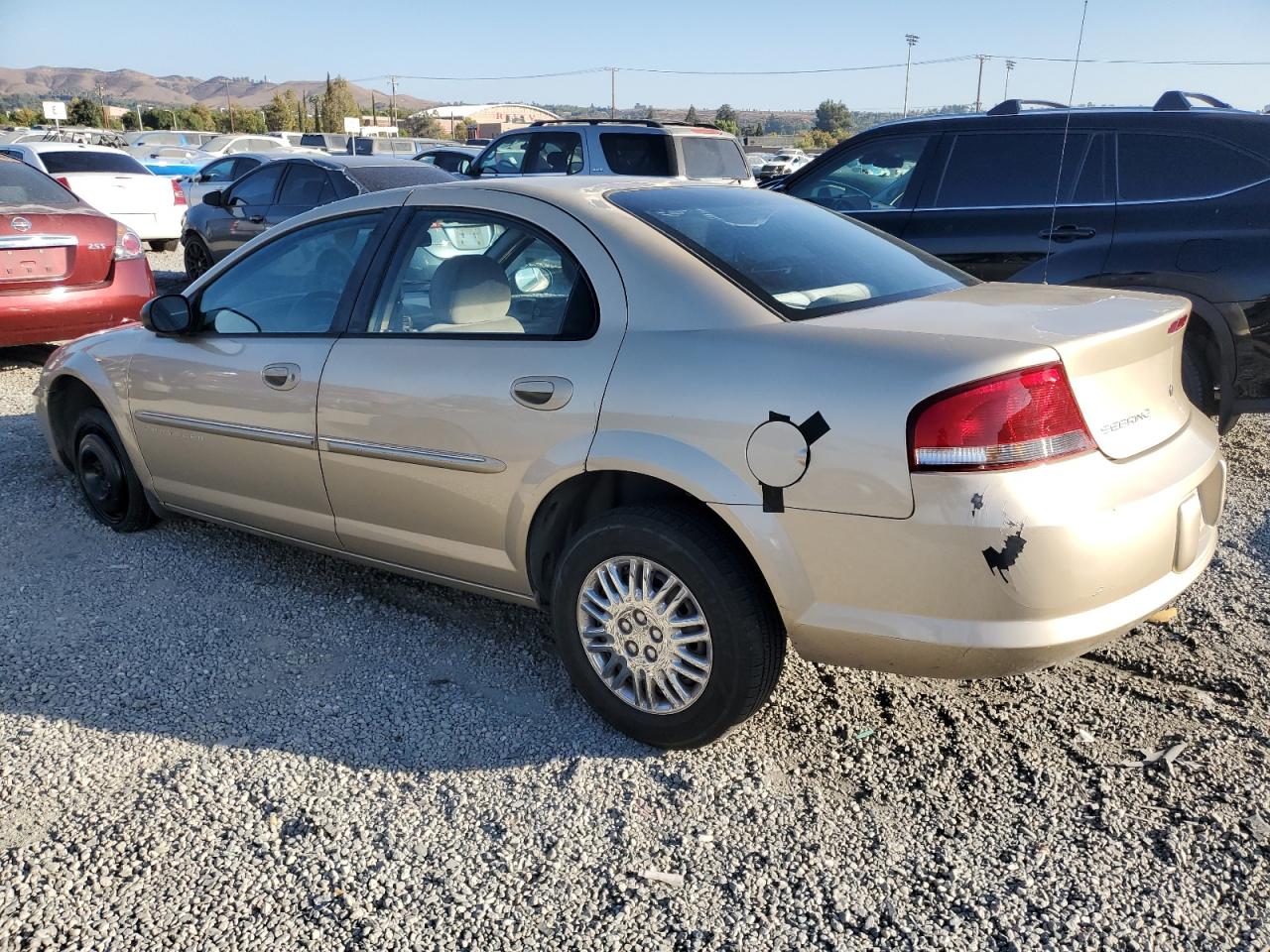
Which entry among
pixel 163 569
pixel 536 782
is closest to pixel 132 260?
pixel 163 569

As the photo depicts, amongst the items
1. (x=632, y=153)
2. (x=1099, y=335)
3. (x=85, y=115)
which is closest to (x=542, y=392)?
(x=1099, y=335)

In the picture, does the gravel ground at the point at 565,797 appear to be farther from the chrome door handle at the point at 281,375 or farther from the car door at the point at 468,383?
the chrome door handle at the point at 281,375

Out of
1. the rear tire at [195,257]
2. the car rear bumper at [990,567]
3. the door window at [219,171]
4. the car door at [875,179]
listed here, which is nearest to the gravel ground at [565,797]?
the car rear bumper at [990,567]

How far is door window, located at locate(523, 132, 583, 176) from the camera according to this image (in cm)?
1153

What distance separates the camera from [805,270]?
10.6 ft

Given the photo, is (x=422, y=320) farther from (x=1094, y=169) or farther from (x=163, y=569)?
(x=1094, y=169)

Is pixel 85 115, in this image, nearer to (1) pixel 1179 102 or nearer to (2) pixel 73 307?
(2) pixel 73 307

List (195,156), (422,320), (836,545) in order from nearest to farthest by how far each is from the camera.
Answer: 1. (836,545)
2. (422,320)
3. (195,156)

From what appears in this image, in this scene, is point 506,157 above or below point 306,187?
above

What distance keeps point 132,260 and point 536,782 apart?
6.57 meters

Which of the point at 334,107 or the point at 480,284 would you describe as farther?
the point at 334,107

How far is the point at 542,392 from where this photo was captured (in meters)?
3.11

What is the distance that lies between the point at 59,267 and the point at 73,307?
0.29 m

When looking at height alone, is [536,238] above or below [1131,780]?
above
